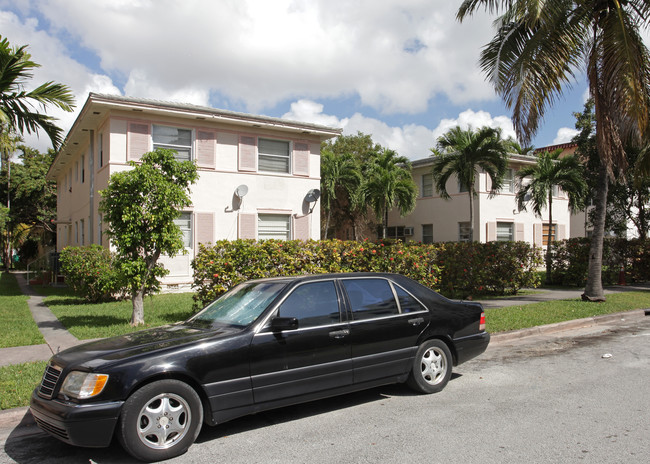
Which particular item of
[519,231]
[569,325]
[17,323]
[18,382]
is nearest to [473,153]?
[519,231]

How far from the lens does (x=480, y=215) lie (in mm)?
26125

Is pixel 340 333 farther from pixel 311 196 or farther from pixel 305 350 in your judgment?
pixel 311 196

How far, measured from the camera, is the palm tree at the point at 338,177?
2806cm

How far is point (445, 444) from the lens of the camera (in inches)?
173

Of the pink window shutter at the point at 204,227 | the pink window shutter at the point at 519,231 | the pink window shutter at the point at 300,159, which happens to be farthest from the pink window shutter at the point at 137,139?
the pink window shutter at the point at 519,231

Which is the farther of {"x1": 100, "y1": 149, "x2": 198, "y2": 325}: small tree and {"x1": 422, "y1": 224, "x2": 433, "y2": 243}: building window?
{"x1": 422, "y1": 224, "x2": 433, "y2": 243}: building window

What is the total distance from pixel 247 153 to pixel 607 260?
47.2 ft

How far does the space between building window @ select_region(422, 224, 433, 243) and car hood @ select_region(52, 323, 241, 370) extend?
24.5m

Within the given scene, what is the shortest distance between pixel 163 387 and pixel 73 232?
73.0ft

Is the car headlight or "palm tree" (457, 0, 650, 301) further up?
"palm tree" (457, 0, 650, 301)

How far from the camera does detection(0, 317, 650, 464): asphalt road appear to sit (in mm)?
4199

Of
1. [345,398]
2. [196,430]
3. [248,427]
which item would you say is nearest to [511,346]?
[345,398]

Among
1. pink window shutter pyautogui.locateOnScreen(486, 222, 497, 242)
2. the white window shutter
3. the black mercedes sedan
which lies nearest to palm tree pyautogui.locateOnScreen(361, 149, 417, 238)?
pink window shutter pyautogui.locateOnScreen(486, 222, 497, 242)

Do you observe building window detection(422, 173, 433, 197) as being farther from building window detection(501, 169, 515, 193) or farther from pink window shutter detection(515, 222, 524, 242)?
pink window shutter detection(515, 222, 524, 242)
